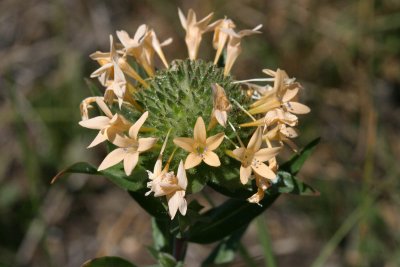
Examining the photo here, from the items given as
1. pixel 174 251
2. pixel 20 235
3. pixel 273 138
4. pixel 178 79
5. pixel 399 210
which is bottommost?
pixel 399 210

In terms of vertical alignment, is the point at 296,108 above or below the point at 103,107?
below

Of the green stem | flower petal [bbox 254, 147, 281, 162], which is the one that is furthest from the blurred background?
flower petal [bbox 254, 147, 281, 162]

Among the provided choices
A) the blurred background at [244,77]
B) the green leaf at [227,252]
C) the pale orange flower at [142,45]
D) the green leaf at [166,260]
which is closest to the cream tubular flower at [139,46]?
the pale orange flower at [142,45]

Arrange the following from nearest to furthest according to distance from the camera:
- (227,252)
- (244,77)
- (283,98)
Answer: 1. (283,98)
2. (227,252)
3. (244,77)

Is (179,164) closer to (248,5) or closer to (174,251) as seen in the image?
(174,251)

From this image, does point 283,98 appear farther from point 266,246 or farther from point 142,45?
point 266,246

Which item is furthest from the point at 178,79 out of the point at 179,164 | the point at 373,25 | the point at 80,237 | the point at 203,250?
the point at 373,25

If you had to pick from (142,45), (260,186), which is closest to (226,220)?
(260,186)
